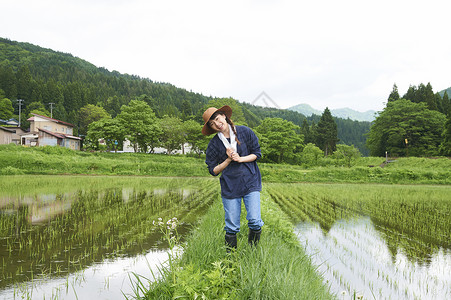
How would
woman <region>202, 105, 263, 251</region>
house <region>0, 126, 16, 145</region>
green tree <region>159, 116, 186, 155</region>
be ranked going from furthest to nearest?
green tree <region>159, 116, 186, 155</region> < house <region>0, 126, 16, 145</region> < woman <region>202, 105, 263, 251</region>

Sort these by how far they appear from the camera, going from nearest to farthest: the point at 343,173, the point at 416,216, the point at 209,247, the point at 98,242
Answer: the point at 209,247 → the point at 98,242 → the point at 416,216 → the point at 343,173

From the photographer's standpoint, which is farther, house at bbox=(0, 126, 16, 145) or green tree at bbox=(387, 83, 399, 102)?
green tree at bbox=(387, 83, 399, 102)

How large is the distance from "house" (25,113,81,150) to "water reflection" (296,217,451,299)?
38.9 meters

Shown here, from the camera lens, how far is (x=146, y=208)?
719 centimetres

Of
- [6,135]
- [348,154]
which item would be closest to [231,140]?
[348,154]

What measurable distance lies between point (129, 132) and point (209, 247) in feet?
A: 117

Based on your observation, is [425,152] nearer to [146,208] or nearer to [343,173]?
[343,173]

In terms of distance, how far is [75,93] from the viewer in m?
63.8

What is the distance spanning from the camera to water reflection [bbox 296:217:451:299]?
2611 millimetres

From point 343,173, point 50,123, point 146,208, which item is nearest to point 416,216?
point 146,208

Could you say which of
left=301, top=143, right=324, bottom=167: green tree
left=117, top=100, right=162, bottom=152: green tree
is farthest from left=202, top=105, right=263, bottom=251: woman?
left=117, top=100, right=162, bottom=152: green tree

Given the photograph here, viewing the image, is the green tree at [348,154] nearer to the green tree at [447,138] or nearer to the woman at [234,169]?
the green tree at [447,138]

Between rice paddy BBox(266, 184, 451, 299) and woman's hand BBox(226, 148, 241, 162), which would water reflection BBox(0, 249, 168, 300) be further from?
rice paddy BBox(266, 184, 451, 299)

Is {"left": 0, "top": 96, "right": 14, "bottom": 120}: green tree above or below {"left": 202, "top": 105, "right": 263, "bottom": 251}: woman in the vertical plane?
above
